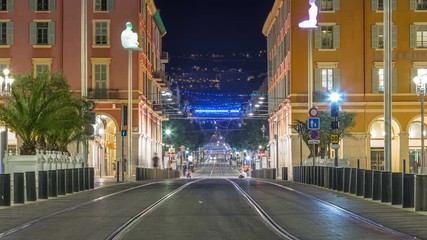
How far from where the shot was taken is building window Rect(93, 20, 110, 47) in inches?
2928

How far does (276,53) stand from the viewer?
93.3 meters

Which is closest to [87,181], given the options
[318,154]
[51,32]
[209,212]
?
[209,212]

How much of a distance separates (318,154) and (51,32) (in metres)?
28.3

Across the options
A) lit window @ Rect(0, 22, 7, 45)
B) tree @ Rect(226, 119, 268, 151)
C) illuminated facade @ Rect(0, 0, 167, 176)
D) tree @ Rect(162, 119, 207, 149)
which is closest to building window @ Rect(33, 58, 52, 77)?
illuminated facade @ Rect(0, 0, 167, 176)

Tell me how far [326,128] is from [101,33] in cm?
2401

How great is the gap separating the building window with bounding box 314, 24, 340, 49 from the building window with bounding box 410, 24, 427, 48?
6.75 metres

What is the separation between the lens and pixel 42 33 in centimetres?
7438

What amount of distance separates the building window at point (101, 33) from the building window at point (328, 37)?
63.6 feet

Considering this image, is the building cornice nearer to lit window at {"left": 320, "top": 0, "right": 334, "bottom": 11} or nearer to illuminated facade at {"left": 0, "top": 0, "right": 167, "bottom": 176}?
lit window at {"left": 320, "top": 0, "right": 334, "bottom": 11}

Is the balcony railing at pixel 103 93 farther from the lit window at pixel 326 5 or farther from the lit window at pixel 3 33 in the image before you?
the lit window at pixel 326 5

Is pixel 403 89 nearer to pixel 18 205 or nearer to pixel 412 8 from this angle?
pixel 412 8

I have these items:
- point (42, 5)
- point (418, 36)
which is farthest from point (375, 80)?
point (42, 5)

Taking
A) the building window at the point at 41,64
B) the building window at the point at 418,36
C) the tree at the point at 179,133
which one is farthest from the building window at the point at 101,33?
the tree at the point at 179,133

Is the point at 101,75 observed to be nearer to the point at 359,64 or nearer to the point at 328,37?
the point at 328,37
